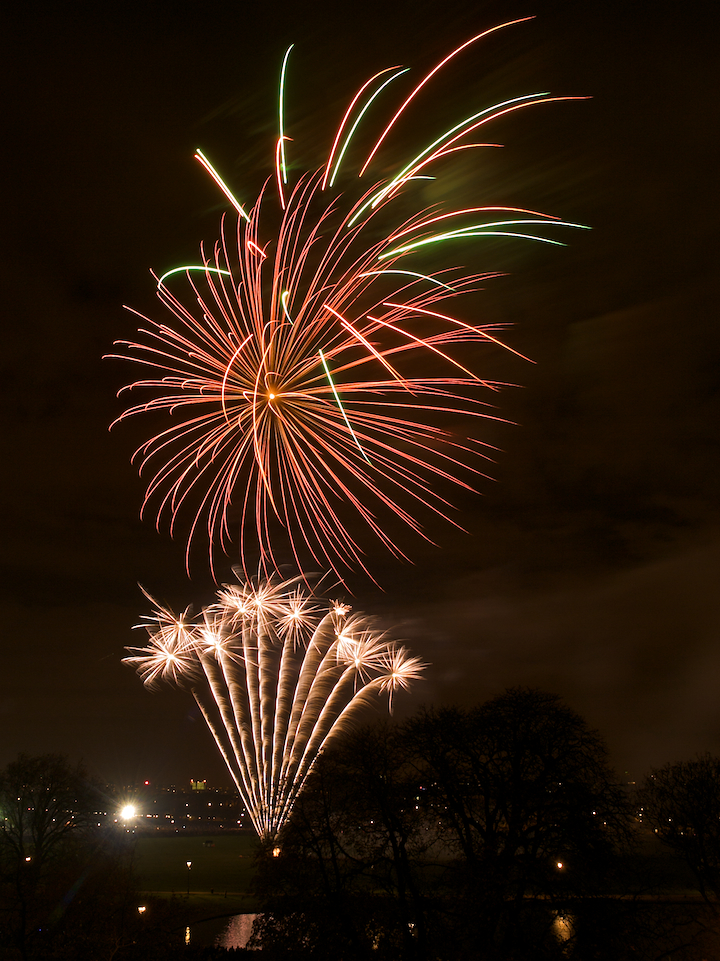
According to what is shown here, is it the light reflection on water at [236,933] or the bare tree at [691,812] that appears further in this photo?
the light reflection on water at [236,933]

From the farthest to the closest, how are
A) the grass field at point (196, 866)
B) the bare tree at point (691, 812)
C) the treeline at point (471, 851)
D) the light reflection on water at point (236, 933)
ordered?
the grass field at point (196, 866) → the light reflection on water at point (236, 933) → the bare tree at point (691, 812) → the treeline at point (471, 851)

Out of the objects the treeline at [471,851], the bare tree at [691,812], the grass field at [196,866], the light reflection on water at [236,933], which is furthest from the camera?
the grass field at [196,866]

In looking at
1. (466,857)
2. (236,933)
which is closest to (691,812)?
(466,857)

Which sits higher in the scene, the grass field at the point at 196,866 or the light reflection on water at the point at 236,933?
the grass field at the point at 196,866

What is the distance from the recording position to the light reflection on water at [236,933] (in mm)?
35506

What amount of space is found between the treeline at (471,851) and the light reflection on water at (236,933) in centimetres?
1949

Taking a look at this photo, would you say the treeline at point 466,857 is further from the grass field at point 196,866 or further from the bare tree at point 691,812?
the grass field at point 196,866

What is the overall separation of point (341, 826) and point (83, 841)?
3177 centimetres

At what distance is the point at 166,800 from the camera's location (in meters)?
192

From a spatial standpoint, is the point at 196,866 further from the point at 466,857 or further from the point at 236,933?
the point at 466,857

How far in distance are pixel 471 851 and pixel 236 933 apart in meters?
28.1

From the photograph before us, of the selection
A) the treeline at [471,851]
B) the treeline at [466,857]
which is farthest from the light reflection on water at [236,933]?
the treeline at [471,851]

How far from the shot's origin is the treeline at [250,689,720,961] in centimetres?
1661

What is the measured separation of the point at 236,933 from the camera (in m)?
38.9
